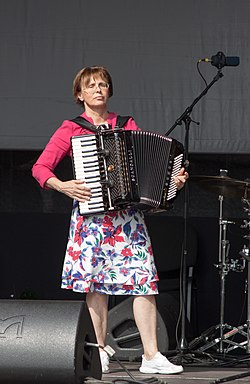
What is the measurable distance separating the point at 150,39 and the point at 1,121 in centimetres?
100

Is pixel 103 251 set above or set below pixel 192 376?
above

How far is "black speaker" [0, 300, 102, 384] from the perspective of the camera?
333 cm

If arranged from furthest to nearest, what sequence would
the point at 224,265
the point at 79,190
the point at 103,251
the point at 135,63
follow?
the point at 224,265 → the point at 135,63 → the point at 103,251 → the point at 79,190

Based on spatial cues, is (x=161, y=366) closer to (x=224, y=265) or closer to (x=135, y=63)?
(x=224, y=265)

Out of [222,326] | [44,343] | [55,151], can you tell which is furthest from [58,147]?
[222,326]

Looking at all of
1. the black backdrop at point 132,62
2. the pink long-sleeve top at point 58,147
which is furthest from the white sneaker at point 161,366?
the black backdrop at point 132,62

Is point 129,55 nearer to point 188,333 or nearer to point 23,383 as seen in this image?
point 188,333

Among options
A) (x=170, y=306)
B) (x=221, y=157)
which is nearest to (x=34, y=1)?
(x=221, y=157)

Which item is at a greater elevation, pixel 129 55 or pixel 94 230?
pixel 129 55

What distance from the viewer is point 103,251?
4.23 m

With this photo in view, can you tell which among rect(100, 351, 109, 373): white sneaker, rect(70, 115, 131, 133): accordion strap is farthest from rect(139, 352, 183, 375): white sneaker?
rect(70, 115, 131, 133): accordion strap

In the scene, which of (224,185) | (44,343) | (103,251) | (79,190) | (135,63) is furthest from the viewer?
(135,63)

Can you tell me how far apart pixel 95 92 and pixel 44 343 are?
135 cm

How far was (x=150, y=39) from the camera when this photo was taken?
216 inches
